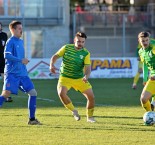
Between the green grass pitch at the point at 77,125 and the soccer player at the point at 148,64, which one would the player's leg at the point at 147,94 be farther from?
the green grass pitch at the point at 77,125

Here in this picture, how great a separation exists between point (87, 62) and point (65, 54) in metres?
0.45

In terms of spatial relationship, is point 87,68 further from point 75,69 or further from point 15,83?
point 15,83

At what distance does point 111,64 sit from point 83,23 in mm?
7825

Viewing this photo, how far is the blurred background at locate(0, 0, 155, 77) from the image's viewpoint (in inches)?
1330

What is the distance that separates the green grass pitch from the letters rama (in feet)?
32.6

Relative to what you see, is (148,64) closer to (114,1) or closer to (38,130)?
(38,130)

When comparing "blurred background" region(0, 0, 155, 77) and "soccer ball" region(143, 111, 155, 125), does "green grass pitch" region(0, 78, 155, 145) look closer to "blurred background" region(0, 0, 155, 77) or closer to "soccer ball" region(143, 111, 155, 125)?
"soccer ball" region(143, 111, 155, 125)

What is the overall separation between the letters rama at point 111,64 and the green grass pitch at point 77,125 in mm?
9923

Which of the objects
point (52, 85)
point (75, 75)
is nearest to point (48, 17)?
point (52, 85)

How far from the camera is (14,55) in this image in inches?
468

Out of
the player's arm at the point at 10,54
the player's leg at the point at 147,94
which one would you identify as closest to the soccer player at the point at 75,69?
the player's arm at the point at 10,54

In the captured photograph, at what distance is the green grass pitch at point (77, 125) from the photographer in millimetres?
10031

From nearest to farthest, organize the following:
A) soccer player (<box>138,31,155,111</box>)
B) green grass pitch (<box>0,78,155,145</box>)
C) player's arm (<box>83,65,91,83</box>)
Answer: green grass pitch (<box>0,78,155,145</box>)
player's arm (<box>83,65,91,83</box>)
soccer player (<box>138,31,155,111</box>)

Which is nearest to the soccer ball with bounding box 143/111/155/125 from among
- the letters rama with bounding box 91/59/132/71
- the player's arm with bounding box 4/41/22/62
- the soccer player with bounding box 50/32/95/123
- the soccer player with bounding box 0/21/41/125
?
the soccer player with bounding box 50/32/95/123
